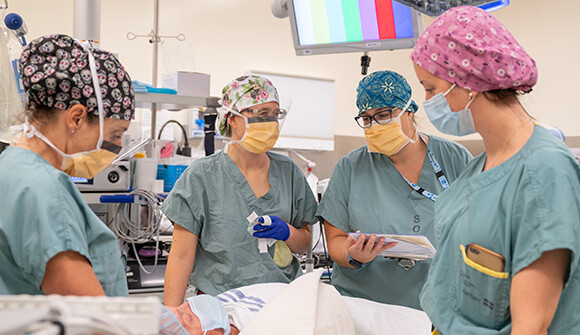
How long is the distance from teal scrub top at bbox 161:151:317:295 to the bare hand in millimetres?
326

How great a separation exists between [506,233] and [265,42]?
4721 mm

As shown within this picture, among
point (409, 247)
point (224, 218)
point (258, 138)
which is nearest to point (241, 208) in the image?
point (224, 218)

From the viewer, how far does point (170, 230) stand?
320 cm

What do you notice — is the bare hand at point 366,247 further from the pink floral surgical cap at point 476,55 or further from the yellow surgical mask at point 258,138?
Result: the pink floral surgical cap at point 476,55

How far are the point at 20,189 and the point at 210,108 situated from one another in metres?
1.49

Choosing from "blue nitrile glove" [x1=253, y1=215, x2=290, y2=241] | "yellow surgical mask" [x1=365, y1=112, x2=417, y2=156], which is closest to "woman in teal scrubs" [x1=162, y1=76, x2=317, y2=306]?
"blue nitrile glove" [x1=253, y1=215, x2=290, y2=241]

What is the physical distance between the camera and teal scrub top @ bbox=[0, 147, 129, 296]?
1.00 m

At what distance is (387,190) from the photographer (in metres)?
1.90

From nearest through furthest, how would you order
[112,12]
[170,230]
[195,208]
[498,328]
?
[498,328], [195,208], [170,230], [112,12]

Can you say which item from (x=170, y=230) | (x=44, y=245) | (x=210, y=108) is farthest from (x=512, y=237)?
(x=170, y=230)

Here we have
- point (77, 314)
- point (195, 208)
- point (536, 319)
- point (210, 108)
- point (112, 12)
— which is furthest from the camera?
point (112, 12)

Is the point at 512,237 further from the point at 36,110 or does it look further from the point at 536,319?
the point at 36,110

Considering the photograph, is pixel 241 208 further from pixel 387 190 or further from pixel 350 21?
pixel 350 21

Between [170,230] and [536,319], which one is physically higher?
[536,319]
